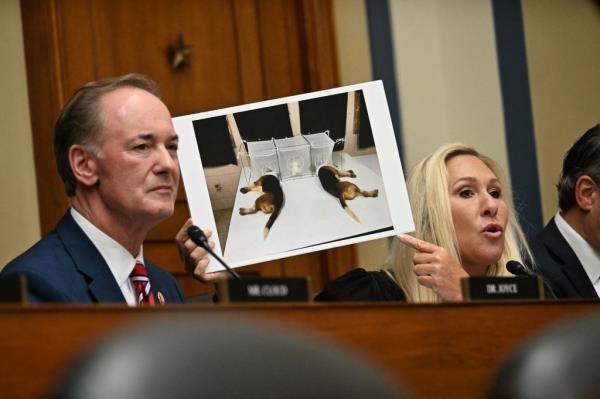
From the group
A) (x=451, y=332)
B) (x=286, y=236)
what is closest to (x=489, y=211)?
(x=286, y=236)

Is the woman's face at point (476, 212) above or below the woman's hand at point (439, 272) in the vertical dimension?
above

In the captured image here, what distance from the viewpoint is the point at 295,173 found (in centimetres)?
331

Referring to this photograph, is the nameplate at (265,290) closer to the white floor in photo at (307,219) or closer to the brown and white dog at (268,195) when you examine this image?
the white floor in photo at (307,219)

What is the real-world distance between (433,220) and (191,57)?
6.51 feet

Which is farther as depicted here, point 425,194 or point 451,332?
point 425,194

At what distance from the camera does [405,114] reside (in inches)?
226

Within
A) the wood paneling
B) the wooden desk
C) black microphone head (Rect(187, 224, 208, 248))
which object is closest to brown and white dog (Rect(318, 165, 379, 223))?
black microphone head (Rect(187, 224, 208, 248))

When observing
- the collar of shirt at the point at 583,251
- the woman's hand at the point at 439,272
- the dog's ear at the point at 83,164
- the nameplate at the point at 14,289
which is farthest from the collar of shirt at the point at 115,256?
the collar of shirt at the point at 583,251

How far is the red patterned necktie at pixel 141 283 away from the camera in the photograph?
305 centimetres

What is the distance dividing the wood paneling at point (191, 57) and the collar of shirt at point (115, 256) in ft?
5.99

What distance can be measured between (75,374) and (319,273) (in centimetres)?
462

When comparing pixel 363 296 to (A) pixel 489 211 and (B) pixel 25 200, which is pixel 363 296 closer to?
(A) pixel 489 211

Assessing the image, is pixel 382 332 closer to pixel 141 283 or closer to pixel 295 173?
pixel 141 283

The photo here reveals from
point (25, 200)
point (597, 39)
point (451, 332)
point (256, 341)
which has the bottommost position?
point (451, 332)
